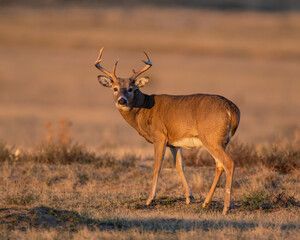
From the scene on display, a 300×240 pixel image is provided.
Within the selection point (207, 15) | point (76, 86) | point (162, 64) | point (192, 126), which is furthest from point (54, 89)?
point (207, 15)

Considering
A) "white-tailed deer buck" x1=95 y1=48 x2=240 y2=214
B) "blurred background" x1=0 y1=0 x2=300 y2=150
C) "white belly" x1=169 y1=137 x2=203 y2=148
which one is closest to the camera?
"white-tailed deer buck" x1=95 y1=48 x2=240 y2=214

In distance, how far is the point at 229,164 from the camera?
35.2 feet

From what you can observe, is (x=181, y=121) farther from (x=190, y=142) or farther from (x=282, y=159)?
(x=282, y=159)

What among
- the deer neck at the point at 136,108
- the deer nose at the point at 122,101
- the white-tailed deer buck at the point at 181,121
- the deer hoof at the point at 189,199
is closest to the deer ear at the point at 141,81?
the white-tailed deer buck at the point at 181,121

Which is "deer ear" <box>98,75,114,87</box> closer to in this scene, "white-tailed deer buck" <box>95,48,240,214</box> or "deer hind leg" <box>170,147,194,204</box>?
"white-tailed deer buck" <box>95,48,240,214</box>

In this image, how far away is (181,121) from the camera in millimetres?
11398

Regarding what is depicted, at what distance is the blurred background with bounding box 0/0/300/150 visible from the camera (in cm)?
2827

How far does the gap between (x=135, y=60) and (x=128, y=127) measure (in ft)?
59.4

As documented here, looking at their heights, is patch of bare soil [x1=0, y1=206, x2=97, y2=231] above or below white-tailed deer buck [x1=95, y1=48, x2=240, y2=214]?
below

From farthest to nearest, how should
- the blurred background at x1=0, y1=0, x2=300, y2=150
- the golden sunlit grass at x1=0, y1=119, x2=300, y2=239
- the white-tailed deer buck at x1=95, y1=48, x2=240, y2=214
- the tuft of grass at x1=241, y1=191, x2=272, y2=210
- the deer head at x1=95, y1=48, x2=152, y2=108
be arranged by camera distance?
the blurred background at x1=0, y1=0, x2=300, y2=150, the deer head at x1=95, y1=48, x2=152, y2=108, the tuft of grass at x1=241, y1=191, x2=272, y2=210, the white-tailed deer buck at x1=95, y1=48, x2=240, y2=214, the golden sunlit grass at x1=0, y1=119, x2=300, y2=239

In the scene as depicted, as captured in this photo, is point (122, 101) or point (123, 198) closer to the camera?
point (122, 101)

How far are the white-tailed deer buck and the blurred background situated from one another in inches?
261

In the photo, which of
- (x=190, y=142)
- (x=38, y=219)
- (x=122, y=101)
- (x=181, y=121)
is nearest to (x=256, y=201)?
(x=190, y=142)

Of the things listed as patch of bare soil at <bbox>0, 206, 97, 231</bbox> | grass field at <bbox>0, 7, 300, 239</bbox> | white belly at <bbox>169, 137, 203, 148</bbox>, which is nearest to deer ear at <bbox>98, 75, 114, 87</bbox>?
white belly at <bbox>169, 137, 203, 148</bbox>
